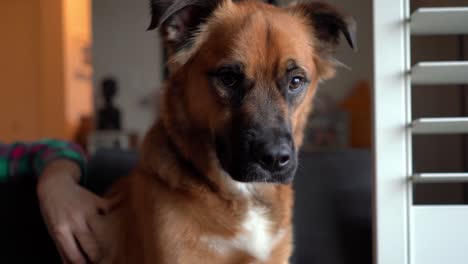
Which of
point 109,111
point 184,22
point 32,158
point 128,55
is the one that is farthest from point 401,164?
point 128,55

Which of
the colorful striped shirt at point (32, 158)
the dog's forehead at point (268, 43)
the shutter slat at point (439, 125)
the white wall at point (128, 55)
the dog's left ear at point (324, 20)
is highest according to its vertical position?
the white wall at point (128, 55)

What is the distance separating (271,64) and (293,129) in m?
0.18

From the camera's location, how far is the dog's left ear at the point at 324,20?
1243 mm

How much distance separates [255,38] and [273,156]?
0.28m

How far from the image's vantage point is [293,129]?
4.00 ft

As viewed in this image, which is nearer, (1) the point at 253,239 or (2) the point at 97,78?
(1) the point at 253,239

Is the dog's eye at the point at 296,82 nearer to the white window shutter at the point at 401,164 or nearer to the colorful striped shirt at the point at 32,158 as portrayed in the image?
the white window shutter at the point at 401,164

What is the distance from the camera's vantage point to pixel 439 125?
1.05 metres

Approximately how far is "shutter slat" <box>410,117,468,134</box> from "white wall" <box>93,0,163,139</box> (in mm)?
3954

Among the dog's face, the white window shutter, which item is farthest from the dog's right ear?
the white window shutter

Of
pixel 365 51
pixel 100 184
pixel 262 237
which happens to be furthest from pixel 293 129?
pixel 365 51

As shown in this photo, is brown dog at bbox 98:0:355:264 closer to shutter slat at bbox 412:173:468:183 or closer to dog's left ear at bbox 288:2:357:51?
dog's left ear at bbox 288:2:357:51

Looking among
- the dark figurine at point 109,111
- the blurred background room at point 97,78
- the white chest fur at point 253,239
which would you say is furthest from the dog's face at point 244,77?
the dark figurine at point 109,111

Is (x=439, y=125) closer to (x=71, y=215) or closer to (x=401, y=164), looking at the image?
(x=401, y=164)
